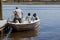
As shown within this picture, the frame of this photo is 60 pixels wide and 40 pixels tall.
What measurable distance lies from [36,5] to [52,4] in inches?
42.5

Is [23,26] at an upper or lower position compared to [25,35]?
upper

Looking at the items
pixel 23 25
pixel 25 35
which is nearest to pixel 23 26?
pixel 23 25

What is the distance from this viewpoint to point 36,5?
13023 millimetres

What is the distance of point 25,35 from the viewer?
523 centimetres

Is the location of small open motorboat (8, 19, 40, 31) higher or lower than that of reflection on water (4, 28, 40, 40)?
higher

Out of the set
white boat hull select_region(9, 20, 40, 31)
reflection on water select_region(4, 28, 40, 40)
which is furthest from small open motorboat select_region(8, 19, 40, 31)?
reflection on water select_region(4, 28, 40, 40)

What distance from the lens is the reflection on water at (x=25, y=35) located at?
195 inches

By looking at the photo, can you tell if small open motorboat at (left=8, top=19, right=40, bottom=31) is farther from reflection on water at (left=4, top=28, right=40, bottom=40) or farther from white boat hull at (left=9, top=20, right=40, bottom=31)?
reflection on water at (left=4, top=28, right=40, bottom=40)

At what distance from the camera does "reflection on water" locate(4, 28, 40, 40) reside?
495 centimetres

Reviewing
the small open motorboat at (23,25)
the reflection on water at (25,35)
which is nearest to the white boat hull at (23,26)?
the small open motorboat at (23,25)

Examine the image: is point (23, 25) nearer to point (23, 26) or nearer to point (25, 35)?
point (23, 26)

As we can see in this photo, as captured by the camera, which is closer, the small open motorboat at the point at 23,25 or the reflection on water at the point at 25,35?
the reflection on water at the point at 25,35

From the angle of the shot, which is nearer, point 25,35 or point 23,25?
point 25,35

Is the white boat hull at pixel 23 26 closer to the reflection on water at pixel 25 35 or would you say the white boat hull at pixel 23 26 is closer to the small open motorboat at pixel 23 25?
the small open motorboat at pixel 23 25
